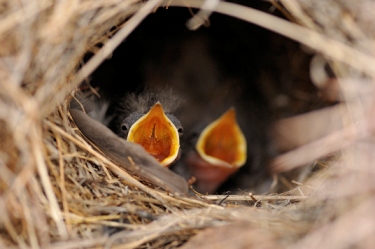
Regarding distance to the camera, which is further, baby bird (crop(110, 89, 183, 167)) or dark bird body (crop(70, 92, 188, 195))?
baby bird (crop(110, 89, 183, 167))

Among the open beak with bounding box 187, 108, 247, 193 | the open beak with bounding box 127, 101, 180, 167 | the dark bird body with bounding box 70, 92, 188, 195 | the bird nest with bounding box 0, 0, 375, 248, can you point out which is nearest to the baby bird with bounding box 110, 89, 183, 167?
the open beak with bounding box 127, 101, 180, 167

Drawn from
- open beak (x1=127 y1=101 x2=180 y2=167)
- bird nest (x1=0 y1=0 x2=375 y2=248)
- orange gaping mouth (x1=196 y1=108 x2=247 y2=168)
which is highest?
orange gaping mouth (x1=196 y1=108 x2=247 y2=168)

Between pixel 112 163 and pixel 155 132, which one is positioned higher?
pixel 155 132

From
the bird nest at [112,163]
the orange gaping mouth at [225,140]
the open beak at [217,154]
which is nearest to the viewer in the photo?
the bird nest at [112,163]

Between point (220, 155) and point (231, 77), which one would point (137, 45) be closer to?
point (231, 77)

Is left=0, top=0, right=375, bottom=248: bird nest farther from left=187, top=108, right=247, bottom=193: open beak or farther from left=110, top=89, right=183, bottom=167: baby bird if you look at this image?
left=187, top=108, right=247, bottom=193: open beak

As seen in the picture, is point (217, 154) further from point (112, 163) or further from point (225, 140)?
point (112, 163)

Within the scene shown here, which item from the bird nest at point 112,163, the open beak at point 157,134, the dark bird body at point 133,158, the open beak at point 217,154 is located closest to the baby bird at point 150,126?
the open beak at point 157,134

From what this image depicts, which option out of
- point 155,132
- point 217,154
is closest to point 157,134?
point 155,132

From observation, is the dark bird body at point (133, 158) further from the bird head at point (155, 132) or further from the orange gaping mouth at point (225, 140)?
the orange gaping mouth at point (225, 140)
